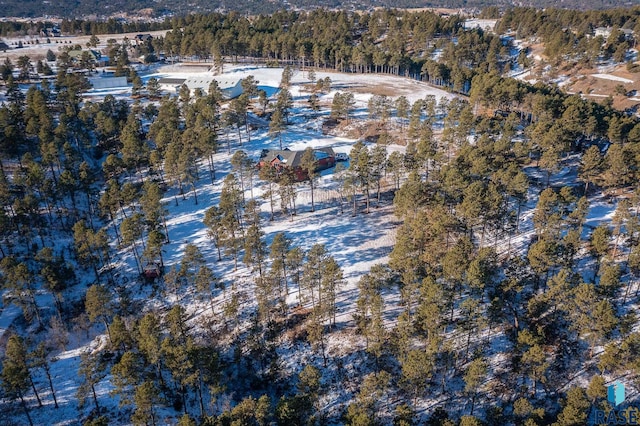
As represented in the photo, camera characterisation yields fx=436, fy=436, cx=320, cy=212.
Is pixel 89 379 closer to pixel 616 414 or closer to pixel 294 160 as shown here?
pixel 294 160

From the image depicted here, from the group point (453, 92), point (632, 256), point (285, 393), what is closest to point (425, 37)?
point (453, 92)

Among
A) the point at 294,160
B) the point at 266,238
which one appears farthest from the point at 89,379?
the point at 294,160

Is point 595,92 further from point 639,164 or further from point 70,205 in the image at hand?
point 70,205

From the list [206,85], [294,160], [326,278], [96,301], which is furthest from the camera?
[206,85]

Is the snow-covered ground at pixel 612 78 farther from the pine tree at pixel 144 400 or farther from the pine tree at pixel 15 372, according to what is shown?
the pine tree at pixel 15 372

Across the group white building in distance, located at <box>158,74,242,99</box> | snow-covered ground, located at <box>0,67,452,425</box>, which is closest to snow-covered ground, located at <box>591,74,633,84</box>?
snow-covered ground, located at <box>0,67,452,425</box>

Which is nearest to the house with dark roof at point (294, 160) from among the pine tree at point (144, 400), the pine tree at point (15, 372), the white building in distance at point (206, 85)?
the white building in distance at point (206, 85)

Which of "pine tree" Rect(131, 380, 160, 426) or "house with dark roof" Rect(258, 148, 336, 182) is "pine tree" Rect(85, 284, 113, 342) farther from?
"house with dark roof" Rect(258, 148, 336, 182)

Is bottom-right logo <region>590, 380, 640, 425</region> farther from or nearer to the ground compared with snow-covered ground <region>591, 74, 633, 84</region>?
nearer to the ground

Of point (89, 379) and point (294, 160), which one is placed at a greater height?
point (294, 160)

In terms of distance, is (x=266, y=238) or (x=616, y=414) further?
(x=266, y=238)
